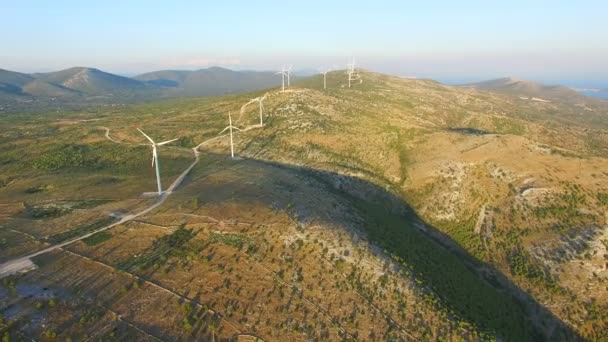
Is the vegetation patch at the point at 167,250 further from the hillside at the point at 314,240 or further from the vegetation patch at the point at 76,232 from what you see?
the vegetation patch at the point at 76,232

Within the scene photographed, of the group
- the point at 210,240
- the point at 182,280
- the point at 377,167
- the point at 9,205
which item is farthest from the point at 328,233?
the point at 9,205

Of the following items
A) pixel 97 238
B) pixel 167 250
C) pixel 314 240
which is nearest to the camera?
pixel 167 250

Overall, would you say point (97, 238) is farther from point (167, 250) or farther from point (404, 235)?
point (404, 235)

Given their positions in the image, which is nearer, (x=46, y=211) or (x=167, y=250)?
(x=167, y=250)

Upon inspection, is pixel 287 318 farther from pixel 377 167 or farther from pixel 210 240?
pixel 377 167

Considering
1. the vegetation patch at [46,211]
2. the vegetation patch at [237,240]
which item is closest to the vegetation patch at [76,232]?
the vegetation patch at [46,211]

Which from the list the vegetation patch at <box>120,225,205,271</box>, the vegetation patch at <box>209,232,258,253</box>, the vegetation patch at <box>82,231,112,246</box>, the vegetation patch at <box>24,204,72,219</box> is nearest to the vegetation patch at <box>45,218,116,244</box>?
the vegetation patch at <box>82,231,112,246</box>

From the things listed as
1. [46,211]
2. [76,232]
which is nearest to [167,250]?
[76,232]
